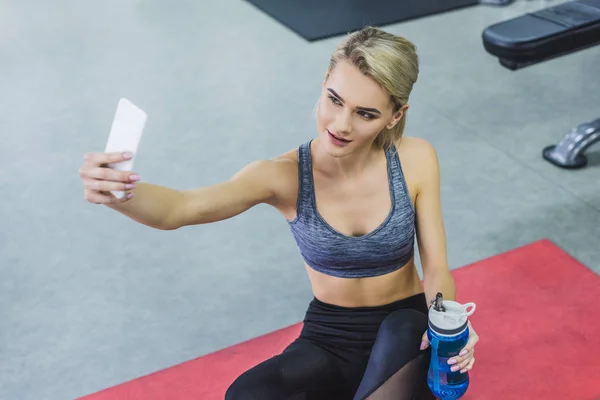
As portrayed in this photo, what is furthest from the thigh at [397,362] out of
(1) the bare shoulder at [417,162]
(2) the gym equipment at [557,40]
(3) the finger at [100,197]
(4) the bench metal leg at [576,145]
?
(4) the bench metal leg at [576,145]

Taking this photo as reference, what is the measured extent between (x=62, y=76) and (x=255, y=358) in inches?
119

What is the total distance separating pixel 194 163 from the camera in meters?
3.83

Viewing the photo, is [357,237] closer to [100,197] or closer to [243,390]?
[243,390]

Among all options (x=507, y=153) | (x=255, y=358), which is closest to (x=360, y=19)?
(x=507, y=153)

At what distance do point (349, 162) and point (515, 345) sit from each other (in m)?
0.97

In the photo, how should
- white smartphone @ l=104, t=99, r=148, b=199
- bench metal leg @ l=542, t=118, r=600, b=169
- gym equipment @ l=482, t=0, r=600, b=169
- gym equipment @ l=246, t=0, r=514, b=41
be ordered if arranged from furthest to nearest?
gym equipment @ l=246, t=0, r=514, b=41 → bench metal leg @ l=542, t=118, r=600, b=169 → gym equipment @ l=482, t=0, r=600, b=169 → white smartphone @ l=104, t=99, r=148, b=199

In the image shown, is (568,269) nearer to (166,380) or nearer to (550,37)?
(550,37)

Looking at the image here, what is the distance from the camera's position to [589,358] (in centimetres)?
242

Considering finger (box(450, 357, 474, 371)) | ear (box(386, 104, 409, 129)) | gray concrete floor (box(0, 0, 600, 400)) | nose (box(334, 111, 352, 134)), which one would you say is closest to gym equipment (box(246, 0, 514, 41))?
gray concrete floor (box(0, 0, 600, 400))

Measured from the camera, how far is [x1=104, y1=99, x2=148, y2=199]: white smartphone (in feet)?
4.79

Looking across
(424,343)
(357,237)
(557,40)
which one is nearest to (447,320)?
(424,343)

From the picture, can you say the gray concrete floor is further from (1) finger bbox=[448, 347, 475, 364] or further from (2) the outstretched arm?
(1) finger bbox=[448, 347, 475, 364]

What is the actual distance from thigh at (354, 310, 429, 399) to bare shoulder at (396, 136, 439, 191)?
1.20 feet

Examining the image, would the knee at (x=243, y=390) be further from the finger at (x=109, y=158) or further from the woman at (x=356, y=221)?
the finger at (x=109, y=158)
